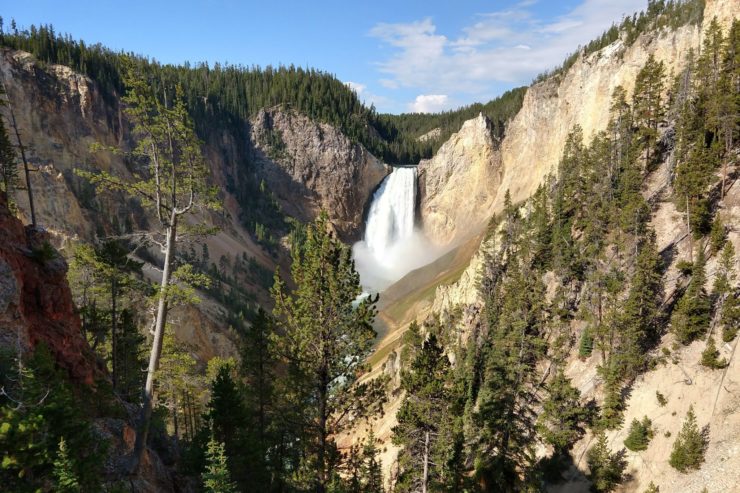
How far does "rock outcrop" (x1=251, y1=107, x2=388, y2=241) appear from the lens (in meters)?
123

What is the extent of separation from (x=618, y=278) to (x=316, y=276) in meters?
35.3

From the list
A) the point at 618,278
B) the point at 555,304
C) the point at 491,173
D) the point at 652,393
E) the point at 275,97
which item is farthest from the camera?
the point at 275,97

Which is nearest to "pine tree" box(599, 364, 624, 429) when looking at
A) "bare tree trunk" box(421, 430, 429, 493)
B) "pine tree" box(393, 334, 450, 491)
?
"pine tree" box(393, 334, 450, 491)

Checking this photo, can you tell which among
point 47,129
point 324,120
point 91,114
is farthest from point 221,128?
point 47,129

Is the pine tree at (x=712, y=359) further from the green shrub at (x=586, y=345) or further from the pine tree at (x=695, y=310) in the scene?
the green shrub at (x=586, y=345)

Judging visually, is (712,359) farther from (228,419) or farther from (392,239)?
(392,239)

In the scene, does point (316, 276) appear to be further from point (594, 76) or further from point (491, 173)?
point (491, 173)

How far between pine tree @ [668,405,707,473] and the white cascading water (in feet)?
259

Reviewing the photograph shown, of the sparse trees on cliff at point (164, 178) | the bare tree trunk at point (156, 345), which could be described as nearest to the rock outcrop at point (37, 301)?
the bare tree trunk at point (156, 345)

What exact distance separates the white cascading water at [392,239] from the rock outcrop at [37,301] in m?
86.4

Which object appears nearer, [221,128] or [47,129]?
[47,129]

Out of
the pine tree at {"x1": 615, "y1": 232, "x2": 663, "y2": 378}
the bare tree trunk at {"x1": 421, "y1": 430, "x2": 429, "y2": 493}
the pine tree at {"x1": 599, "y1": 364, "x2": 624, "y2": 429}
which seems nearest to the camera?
the bare tree trunk at {"x1": 421, "y1": 430, "x2": 429, "y2": 493}

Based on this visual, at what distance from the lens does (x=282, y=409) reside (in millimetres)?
13609

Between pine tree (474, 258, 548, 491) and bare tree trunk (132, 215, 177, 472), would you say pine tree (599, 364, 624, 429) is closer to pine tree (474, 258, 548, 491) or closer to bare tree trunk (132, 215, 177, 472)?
pine tree (474, 258, 548, 491)
